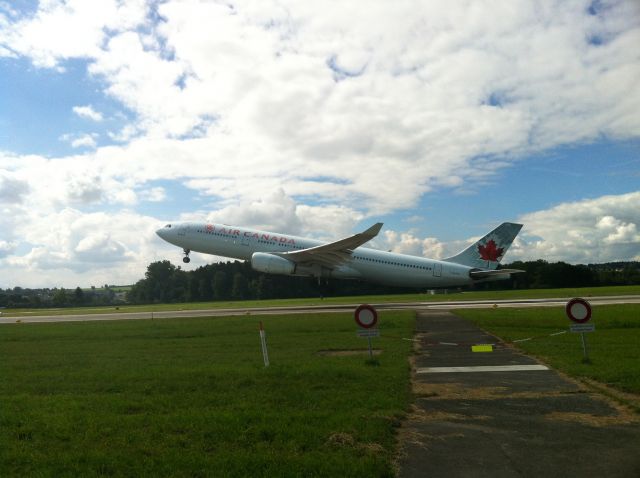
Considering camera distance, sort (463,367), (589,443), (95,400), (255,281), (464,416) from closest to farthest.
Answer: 1. (589,443)
2. (464,416)
3. (95,400)
4. (463,367)
5. (255,281)

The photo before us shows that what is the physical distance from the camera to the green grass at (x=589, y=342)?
10062 mm

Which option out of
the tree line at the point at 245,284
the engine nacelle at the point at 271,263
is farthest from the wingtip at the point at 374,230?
the tree line at the point at 245,284

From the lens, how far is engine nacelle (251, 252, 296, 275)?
1574 inches

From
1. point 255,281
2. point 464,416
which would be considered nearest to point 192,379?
point 464,416

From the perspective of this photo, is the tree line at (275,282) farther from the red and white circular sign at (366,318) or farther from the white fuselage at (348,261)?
the red and white circular sign at (366,318)

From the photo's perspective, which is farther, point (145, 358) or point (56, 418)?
point (145, 358)

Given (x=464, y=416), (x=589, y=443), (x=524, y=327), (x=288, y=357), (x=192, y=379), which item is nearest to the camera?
(x=589, y=443)

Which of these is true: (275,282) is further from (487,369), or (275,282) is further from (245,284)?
(487,369)

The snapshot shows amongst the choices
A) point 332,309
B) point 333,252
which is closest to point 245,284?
point 333,252

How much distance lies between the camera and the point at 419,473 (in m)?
5.07

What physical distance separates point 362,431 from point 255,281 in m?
87.6

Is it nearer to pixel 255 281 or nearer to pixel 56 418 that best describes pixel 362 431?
pixel 56 418

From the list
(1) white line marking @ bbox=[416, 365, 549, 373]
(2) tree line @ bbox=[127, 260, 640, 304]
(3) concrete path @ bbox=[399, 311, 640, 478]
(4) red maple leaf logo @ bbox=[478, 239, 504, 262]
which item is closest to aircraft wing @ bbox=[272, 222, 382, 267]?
(4) red maple leaf logo @ bbox=[478, 239, 504, 262]

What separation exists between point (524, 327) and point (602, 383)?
12.2m
